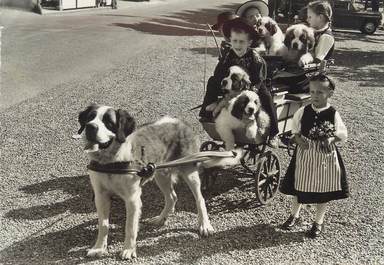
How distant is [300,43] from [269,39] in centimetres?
69

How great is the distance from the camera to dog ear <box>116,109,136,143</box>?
14.5ft

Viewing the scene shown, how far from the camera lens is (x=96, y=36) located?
718 inches

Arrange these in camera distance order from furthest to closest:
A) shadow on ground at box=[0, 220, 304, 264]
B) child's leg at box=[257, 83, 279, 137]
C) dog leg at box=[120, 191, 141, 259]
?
child's leg at box=[257, 83, 279, 137], shadow on ground at box=[0, 220, 304, 264], dog leg at box=[120, 191, 141, 259]

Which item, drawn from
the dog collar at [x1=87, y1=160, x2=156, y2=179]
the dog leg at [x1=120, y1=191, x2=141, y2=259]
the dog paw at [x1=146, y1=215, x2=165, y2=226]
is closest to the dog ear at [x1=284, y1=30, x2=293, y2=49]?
the dog paw at [x1=146, y1=215, x2=165, y2=226]

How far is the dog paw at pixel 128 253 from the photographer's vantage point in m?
4.69

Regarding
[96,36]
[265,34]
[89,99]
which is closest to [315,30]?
[265,34]

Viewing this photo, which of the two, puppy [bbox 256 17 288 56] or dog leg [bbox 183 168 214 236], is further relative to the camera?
puppy [bbox 256 17 288 56]

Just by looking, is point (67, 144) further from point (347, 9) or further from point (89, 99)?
point (347, 9)

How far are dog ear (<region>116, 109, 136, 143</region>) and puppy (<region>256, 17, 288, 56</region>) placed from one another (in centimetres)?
349

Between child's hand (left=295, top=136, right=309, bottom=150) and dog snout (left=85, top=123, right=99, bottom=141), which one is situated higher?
dog snout (left=85, top=123, right=99, bottom=141)

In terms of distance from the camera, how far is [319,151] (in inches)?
202

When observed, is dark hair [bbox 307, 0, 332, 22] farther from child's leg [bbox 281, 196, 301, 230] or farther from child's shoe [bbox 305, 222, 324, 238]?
child's shoe [bbox 305, 222, 324, 238]

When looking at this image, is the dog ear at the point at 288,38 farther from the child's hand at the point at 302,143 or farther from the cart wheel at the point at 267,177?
the child's hand at the point at 302,143

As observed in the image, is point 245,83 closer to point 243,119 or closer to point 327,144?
point 243,119
